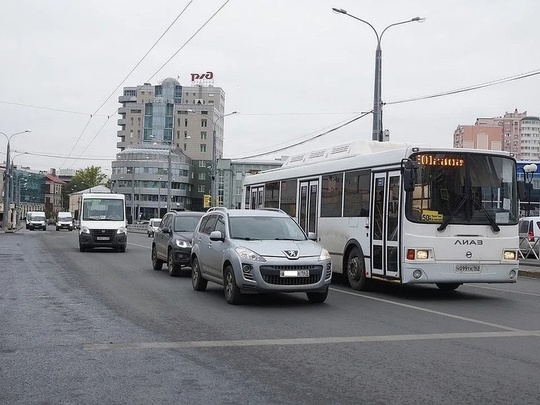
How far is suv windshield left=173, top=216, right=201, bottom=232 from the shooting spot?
763 inches

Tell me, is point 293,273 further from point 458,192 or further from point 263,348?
point 458,192

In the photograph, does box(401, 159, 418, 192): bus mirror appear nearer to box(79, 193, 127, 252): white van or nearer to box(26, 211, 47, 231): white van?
box(79, 193, 127, 252): white van

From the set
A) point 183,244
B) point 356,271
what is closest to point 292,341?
point 356,271

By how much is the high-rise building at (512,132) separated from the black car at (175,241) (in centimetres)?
7189

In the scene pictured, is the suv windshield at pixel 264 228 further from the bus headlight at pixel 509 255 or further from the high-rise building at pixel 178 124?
the high-rise building at pixel 178 124

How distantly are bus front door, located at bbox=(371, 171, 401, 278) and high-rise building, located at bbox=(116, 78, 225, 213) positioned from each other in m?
117

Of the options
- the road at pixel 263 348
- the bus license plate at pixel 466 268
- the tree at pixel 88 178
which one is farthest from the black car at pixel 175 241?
the tree at pixel 88 178

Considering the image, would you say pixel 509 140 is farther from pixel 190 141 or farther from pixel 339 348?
pixel 339 348

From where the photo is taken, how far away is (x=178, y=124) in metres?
142

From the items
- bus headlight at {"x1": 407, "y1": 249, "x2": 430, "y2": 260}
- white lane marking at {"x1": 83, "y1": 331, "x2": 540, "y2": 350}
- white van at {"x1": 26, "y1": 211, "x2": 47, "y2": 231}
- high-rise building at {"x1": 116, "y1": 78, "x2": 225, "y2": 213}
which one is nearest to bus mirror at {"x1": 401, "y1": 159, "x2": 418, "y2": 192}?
bus headlight at {"x1": 407, "y1": 249, "x2": 430, "y2": 260}

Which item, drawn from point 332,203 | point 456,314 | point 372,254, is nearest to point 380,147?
point 332,203

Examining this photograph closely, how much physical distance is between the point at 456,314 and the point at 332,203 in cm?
576

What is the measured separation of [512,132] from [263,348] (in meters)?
145

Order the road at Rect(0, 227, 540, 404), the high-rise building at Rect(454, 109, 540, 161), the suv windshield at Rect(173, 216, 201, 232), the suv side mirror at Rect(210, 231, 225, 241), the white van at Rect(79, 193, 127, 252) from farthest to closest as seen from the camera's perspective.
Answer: the high-rise building at Rect(454, 109, 540, 161) → the white van at Rect(79, 193, 127, 252) → the suv windshield at Rect(173, 216, 201, 232) → the suv side mirror at Rect(210, 231, 225, 241) → the road at Rect(0, 227, 540, 404)
